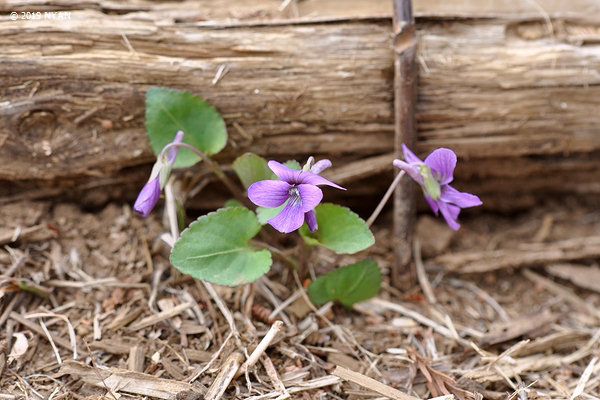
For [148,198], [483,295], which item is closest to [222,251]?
[148,198]

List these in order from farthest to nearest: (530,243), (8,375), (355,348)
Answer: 1. (530,243)
2. (355,348)
3. (8,375)

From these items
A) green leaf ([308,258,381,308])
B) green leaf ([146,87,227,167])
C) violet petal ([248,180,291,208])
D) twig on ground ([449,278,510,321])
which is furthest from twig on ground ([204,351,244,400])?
twig on ground ([449,278,510,321])

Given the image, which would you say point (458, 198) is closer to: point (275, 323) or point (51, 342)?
point (275, 323)

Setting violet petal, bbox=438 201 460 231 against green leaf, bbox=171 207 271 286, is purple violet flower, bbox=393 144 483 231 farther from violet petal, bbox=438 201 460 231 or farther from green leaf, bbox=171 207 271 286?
green leaf, bbox=171 207 271 286

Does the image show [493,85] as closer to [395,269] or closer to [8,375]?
[395,269]

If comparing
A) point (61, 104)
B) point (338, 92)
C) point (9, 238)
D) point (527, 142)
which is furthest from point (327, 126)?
point (9, 238)

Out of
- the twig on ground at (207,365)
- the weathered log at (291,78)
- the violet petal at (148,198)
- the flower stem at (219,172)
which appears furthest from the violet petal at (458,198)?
the violet petal at (148,198)
